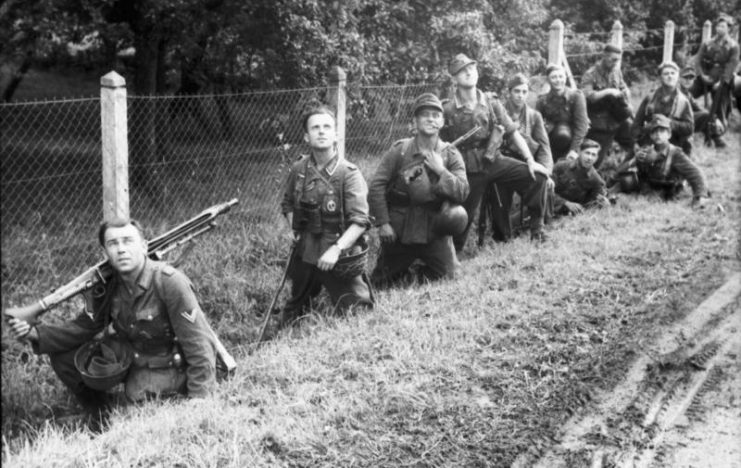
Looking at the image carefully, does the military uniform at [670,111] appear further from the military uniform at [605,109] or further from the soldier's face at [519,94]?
the soldier's face at [519,94]

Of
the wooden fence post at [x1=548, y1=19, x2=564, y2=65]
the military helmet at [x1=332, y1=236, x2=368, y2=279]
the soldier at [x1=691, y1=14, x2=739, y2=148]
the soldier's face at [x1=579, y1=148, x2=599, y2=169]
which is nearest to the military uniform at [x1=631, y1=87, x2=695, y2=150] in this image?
the wooden fence post at [x1=548, y1=19, x2=564, y2=65]

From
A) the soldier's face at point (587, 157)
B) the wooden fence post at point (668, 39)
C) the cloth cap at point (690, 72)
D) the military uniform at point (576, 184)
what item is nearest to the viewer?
the soldier's face at point (587, 157)

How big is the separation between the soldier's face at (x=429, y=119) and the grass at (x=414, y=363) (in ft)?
4.34

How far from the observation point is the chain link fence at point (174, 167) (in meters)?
7.83

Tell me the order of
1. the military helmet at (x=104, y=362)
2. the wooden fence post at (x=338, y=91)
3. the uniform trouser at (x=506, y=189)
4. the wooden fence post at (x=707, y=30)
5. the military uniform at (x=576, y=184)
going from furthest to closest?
the wooden fence post at (x=707, y=30), the military uniform at (x=576, y=184), the uniform trouser at (x=506, y=189), the wooden fence post at (x=338, y=91), the military helmet at (x=104, y=362)

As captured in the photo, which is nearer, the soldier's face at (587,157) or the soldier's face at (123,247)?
the soldier's face at (123,247)

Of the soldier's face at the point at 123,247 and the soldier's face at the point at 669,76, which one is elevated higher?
the soldier's face at the point at 669,76

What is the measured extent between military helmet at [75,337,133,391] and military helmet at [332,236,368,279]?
1.74 m

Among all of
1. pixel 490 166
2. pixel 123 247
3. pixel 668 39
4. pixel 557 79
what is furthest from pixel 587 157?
pixel 668 39

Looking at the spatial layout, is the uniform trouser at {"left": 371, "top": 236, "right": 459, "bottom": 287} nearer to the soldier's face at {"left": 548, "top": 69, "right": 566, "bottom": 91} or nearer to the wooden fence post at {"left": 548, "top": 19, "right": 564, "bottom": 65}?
the soldier's face at {"left": 548, "top": 69, "right": 566, "bottom": 91}

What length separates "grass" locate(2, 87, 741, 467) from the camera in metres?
4.54

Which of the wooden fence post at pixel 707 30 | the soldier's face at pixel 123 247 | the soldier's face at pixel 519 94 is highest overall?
the wooden fence post at pixel 707 30

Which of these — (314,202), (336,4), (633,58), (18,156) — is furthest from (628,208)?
(633,58)

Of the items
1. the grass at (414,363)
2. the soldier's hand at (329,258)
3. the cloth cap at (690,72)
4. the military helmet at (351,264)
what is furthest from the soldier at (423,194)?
the cloth cap at (690,72)
